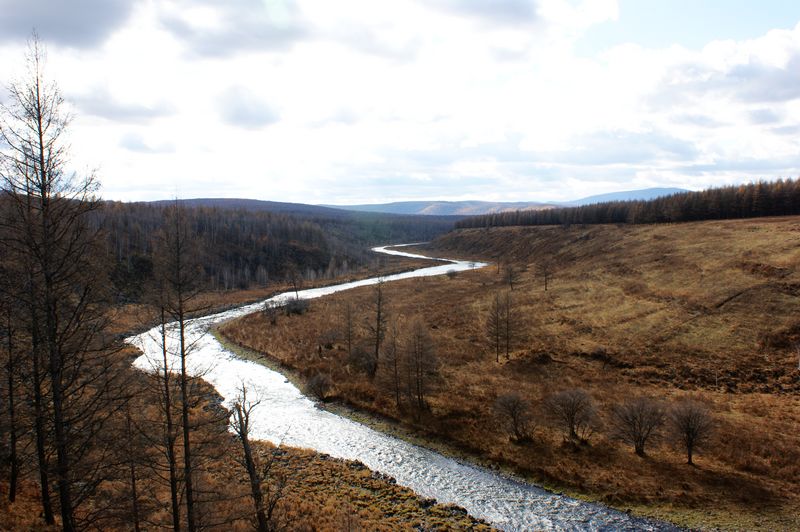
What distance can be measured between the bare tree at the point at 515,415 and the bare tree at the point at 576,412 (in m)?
2.30

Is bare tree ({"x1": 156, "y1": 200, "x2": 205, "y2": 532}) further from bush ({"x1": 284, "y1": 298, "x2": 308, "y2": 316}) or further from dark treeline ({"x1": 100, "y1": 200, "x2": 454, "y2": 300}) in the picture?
dark treeline ({"x1": 100, "y1": 200, "x2": 454, "y2": 300})

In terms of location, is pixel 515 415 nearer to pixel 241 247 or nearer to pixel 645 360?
pixel 645 360

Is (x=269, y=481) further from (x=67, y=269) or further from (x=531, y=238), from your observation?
(x=531, y=238)

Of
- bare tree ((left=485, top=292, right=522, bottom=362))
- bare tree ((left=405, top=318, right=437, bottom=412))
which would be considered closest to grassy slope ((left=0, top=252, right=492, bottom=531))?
bare tree ((left=405, top=318, right=437, bottom=412))

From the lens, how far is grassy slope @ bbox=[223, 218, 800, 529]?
78.7 ft

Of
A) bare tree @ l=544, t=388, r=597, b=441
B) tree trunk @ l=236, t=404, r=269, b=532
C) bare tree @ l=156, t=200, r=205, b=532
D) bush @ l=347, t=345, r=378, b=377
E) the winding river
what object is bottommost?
the winding river

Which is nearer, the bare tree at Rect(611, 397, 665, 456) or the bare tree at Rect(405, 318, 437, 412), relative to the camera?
the bare tree at Rect(611, 397, 665, 456)

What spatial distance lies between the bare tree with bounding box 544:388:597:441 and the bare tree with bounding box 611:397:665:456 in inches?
75.1

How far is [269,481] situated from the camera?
24297mm

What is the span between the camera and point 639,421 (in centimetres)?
2720

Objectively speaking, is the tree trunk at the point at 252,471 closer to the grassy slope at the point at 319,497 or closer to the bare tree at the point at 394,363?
the grassy slope at the point at 319,497

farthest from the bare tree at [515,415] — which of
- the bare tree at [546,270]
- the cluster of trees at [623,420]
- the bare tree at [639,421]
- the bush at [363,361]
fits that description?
the bare tree at [546,270]

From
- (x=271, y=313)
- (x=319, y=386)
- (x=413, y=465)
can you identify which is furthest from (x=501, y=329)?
(x=271, y=313)

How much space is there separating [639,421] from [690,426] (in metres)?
2.77
